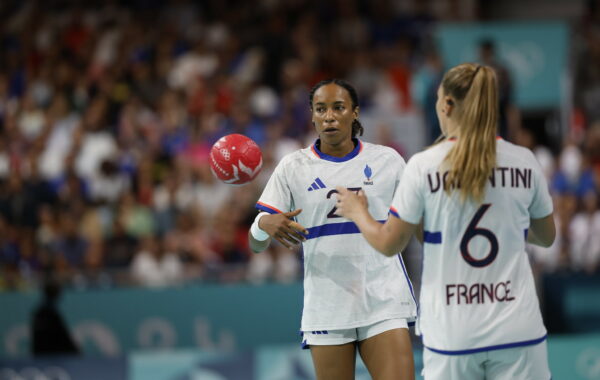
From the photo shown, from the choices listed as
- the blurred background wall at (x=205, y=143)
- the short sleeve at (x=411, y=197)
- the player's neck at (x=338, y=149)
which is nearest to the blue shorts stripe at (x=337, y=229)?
the player's neck at (x=338, y=149)

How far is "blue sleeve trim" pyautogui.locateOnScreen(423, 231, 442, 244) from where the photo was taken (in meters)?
3.86

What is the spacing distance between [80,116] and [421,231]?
10.3 metres

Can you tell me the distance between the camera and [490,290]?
→ 381 centimetres

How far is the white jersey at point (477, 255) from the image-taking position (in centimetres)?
380

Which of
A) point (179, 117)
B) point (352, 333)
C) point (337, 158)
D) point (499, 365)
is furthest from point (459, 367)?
point (179, 117)

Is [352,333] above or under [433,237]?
under

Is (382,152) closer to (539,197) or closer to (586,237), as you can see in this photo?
(539,197)

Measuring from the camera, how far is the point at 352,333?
4.99 meters

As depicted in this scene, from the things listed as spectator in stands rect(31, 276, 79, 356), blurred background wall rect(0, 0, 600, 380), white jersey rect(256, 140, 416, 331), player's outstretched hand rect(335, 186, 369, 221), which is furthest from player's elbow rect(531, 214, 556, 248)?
spectator in stands rect(31, 276, 79, 356)

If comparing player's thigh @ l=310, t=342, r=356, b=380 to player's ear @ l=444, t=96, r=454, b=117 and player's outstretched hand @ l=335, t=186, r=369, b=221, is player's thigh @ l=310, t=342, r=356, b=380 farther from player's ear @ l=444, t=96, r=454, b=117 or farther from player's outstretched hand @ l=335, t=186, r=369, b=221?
player's ear @ l=444, t=96, r=454, b=117

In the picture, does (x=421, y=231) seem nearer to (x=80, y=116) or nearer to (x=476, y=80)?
(x=476, y=80)

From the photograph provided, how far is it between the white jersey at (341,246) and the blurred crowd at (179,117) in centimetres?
319

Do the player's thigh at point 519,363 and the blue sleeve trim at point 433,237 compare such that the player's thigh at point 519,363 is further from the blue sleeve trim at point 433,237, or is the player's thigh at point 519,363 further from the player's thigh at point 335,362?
the player's thigh at point 335,362

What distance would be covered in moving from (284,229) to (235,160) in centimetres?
74
